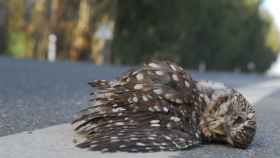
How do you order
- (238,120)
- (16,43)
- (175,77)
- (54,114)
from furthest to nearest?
(16,43)
(54,114)
(238,120)
(175,77)

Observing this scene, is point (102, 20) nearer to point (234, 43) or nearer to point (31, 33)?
point (31, 33)

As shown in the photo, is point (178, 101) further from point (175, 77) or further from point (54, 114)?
point (54, 114)

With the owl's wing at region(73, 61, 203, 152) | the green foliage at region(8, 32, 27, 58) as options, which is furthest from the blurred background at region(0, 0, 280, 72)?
the owl's wing at region(73, 61, 203, 152)

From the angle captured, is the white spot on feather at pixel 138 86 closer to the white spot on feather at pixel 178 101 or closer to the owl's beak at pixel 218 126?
the white spot on feather at pixel 178 101

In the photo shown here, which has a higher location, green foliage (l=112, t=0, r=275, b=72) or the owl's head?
green foliage (l=112, t=0, r=275, b=72)

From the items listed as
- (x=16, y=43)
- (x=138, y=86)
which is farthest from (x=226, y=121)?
(x=16, y=43)

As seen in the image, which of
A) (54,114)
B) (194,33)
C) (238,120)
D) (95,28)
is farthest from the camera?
(194,33)

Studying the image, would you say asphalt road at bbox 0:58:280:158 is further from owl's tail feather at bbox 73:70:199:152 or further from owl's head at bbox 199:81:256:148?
owl's tail feather at bbox 73:70:199:152
